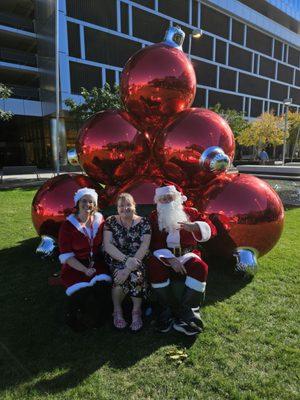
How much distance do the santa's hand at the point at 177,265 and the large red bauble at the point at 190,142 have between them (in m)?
1.40

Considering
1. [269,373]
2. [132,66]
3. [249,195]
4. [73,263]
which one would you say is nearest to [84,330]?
[73,263]

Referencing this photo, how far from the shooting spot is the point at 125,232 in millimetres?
3461

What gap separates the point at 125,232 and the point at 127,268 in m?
0.37

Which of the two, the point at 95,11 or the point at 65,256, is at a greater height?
the point at 95,11

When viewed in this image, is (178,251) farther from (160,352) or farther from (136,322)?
(160,352)

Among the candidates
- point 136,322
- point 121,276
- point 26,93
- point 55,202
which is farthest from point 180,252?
point 26,93

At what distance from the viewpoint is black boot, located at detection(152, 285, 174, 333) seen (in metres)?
3.28

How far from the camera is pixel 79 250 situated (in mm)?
3426

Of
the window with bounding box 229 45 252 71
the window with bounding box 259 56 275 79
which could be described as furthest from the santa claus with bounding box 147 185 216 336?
the window with bounding box 259 56 275 79

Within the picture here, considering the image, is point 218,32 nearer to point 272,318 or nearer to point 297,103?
point 297,103

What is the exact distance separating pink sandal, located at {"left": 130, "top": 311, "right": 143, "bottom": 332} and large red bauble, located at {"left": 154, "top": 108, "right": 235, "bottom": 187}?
73.4 inches

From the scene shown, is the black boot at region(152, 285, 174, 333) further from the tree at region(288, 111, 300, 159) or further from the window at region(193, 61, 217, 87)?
the window at region(193, 61, 217, 87)

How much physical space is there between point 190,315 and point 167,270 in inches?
18.1

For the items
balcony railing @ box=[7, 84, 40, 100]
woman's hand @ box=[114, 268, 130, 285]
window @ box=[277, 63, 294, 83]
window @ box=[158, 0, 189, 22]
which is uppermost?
window @ box=[158, 0, 189, 22]
